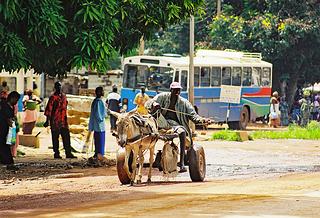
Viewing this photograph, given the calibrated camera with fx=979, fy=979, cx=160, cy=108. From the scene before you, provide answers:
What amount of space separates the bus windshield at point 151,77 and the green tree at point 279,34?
35.2 feet

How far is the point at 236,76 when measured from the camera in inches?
1542

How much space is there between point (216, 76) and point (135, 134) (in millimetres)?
22909

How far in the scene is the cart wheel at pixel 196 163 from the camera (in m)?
16.5

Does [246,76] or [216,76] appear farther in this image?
[246,76]

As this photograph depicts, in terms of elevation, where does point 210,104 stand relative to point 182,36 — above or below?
below

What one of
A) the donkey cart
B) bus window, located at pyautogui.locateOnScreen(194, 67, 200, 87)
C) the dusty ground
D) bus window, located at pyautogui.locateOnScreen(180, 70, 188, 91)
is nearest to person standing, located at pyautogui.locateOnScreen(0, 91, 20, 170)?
the dusty ground

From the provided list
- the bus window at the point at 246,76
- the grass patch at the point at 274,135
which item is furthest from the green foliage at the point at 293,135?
the bus window at the point at 246,76

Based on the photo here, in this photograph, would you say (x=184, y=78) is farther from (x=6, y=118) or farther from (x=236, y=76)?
(x=6, y=118)

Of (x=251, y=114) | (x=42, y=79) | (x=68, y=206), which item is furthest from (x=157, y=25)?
(x=42, y=79)

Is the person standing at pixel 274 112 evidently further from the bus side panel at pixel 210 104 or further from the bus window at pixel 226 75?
the bus side panel at pixel 210 104

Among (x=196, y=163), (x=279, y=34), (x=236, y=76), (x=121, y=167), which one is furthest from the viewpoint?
(x=279, y=34)

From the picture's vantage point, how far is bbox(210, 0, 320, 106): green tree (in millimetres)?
45312

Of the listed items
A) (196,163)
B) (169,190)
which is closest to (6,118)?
(196,163)

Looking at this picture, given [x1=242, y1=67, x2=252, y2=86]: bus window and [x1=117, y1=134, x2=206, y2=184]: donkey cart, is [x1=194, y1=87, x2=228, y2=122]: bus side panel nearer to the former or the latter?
[x1=242, y1=67, x2=252, y2=86]: bus window
